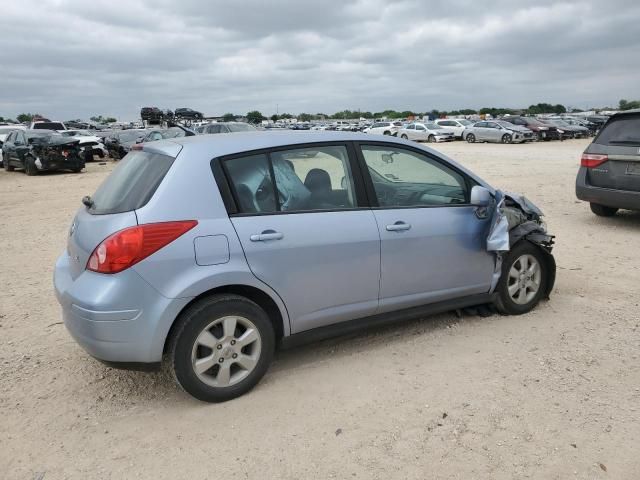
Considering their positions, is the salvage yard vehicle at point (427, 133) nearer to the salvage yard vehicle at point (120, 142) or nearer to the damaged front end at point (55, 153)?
the salvage yard vehicle at point (120, 142)

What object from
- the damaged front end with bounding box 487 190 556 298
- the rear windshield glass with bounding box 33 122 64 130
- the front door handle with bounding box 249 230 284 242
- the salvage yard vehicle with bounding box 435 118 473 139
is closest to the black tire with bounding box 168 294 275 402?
the front door handle with bounding box 249 230 284 242

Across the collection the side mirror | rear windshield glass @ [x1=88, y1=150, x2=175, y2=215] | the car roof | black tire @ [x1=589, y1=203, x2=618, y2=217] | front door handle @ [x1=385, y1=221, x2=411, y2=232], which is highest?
the car roof

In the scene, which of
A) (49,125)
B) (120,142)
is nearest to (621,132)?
(120,142)

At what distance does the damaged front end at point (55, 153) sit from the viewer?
60.3ft

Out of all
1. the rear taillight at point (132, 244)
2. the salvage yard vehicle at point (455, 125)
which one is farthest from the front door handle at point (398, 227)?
the salvage yard vehicle at point (455, 125)

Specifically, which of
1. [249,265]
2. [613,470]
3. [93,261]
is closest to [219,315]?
[249,265]

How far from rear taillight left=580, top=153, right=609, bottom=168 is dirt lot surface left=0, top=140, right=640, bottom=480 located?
10.9 ft

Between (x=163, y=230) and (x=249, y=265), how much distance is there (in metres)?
0.55

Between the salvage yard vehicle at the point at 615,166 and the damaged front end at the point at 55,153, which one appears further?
the damaged front end at the point at 55,153

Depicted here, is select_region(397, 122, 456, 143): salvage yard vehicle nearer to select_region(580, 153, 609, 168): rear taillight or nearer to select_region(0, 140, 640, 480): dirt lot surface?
select_region(580, 153, 609, 168): rear taillight

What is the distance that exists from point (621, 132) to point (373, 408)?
6406 millimetres

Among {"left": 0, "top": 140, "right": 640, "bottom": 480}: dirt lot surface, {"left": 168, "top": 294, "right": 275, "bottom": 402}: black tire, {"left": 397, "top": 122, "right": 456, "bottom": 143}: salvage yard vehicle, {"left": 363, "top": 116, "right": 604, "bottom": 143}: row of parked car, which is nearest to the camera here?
{"left": 0, "top": 140, "right": 640, "bottom": 480}: dirt lot surface

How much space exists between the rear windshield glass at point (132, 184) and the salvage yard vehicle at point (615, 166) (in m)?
6.56

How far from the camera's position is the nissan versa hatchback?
10.2 feet
